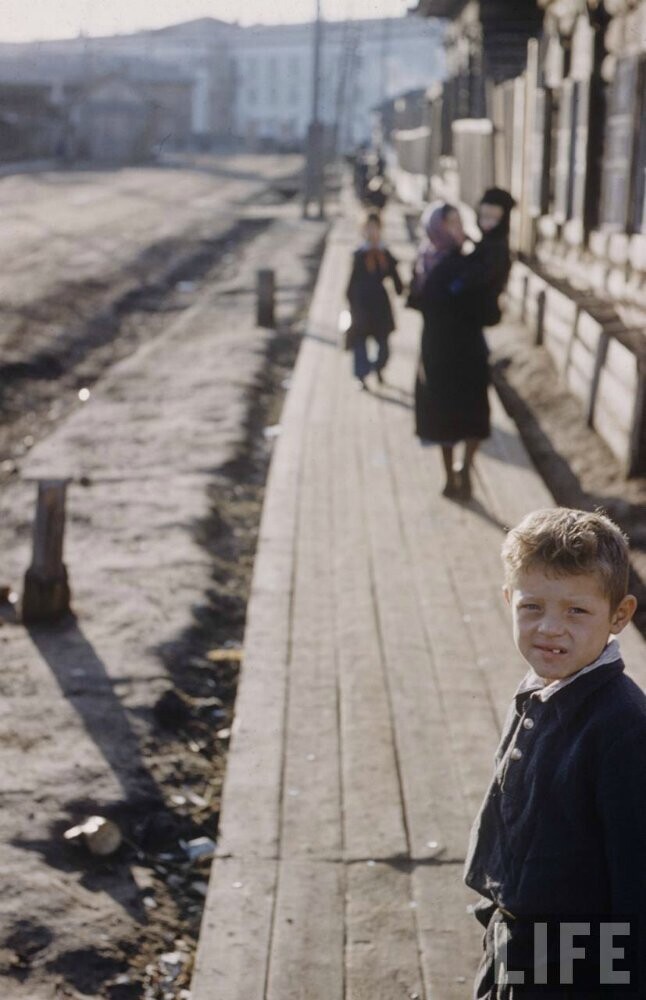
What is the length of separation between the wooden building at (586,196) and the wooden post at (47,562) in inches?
134

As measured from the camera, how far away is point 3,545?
29.9ft

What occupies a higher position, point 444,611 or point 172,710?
point 444,611

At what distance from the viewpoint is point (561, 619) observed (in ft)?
8.80

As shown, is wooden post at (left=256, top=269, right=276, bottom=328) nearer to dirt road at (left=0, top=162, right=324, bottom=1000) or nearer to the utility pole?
dirt road at (left=0, top=162, right=324, bottom=1000)

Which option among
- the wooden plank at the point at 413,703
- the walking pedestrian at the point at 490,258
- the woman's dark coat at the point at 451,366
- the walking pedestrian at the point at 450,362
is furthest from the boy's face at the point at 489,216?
the wooden plank at the point at 413,703

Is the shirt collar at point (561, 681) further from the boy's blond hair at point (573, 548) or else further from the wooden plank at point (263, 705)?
the wooden plank at point (263, 705)

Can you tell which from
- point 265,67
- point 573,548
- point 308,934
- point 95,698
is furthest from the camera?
point 265,67

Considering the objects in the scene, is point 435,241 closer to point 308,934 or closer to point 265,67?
point 308,934

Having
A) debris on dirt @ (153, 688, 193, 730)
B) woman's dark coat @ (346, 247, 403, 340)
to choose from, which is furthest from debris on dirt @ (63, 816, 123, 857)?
woman's dark coat @ (346, 247, 403, 340)

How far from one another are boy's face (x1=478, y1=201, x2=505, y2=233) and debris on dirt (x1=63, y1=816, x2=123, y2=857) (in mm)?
4465

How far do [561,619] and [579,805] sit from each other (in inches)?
12.5

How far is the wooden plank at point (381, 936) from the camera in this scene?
156 inches

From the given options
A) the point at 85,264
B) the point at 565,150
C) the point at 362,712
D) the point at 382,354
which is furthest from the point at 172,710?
the point at 85,264

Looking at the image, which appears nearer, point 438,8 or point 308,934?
point 308,934
